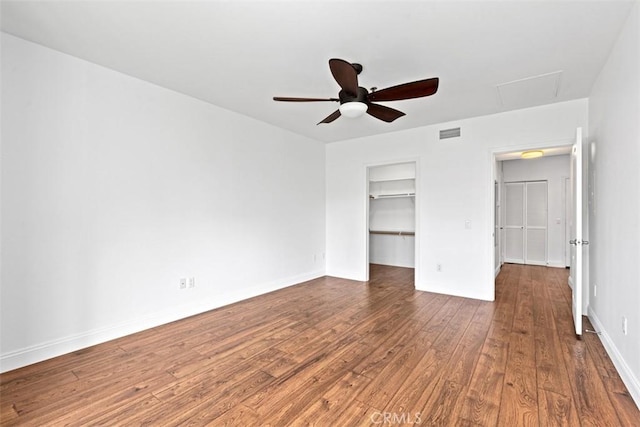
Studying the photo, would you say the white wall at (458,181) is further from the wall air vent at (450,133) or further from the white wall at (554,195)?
the white wall at (554,195)

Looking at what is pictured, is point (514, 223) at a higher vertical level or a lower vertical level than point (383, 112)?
lower

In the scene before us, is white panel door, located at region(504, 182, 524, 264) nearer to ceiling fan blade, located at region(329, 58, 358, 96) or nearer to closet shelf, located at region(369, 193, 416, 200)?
closet shelf, located at region(369, 193, 416, 200)

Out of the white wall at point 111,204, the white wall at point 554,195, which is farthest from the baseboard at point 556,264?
the white wall at point 111,204

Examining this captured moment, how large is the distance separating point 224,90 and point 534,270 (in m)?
6.96

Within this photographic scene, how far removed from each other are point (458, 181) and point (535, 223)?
3939 mm

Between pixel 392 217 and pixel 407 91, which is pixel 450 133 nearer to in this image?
pixel 407 91

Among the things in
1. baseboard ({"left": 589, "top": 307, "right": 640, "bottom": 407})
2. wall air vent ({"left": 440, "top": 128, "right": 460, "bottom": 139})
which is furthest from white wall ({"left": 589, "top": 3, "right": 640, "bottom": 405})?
wall air vent ({"left": 440, "top": 128, "right": 460, "bottom": 139})

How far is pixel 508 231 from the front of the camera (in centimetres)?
730

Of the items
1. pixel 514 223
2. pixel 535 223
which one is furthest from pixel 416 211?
pixel 535 223

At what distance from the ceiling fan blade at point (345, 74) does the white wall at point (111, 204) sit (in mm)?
2244

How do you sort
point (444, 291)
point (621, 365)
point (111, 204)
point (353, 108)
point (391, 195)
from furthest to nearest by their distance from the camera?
point (391, 195) < point (444, 291) < point (111, 204) < point (353, 108) < point (621, 365)

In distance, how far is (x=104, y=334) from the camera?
2869mm

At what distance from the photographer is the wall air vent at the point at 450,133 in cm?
449

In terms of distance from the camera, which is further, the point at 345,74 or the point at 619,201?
the point at 619,201
